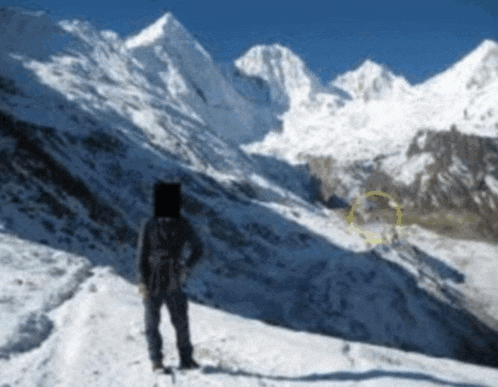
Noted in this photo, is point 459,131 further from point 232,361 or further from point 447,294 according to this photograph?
point 232,361

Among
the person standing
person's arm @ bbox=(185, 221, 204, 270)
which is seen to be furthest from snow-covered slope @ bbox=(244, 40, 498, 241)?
the person standing

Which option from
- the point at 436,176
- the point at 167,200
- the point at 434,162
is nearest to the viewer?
the point at 167,200

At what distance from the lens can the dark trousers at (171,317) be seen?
5148 millimetres

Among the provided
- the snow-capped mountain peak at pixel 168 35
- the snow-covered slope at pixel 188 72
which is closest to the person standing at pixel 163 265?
the snow-covered slope at pixel 188 72

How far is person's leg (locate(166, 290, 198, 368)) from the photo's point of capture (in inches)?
204

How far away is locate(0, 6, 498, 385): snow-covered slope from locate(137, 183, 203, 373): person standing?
0.56 metres

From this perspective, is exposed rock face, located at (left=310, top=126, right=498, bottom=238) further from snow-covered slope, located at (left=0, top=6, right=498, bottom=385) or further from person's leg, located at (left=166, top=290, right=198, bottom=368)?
person's leg, located at (left=166, top=290, right=198, bottom=368)

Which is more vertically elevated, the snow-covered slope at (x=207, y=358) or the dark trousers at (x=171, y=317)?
the dark trousers at (x=171, y=317)

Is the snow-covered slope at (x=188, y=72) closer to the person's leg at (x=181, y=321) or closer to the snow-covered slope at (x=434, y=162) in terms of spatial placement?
the snow-covered slope at (x=434, y=162)

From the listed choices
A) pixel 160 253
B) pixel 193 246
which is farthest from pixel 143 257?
pixel 193 246

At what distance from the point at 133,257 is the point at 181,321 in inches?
1156

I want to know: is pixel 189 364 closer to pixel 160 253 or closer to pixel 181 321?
pixel 181 321

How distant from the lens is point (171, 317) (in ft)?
17.1

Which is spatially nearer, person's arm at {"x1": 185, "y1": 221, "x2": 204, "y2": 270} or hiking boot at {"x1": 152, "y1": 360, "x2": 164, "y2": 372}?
hiking boot at {"x1": 152, "y1": 360, "x2": 164, "y2": 372}
